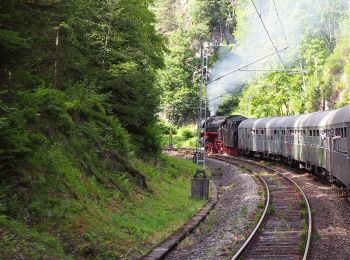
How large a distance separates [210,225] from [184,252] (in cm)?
333

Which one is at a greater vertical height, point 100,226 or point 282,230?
point 100,226

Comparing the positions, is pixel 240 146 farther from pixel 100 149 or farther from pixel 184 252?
pixel 184 252

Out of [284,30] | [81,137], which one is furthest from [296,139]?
[284,30]

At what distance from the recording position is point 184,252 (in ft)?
38.5

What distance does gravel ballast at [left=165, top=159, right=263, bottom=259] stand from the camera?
460 inches

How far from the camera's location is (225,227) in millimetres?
14484

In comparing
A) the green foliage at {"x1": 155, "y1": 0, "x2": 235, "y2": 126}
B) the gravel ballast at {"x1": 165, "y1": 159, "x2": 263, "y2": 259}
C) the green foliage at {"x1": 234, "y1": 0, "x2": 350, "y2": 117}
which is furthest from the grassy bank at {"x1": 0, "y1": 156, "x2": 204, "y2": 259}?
the green foliage at {"x1": 155, "y1": 0, "x2": 235, "y2": 126}

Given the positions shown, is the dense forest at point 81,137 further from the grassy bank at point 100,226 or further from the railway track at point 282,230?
the railway track at point 282,230

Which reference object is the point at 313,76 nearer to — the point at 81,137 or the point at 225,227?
the point at 81,137

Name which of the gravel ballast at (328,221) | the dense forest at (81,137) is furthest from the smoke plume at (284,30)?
the gravel ballast at (328,221)

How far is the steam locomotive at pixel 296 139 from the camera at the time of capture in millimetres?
18219

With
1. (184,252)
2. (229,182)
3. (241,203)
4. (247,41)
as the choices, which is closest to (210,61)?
(247,41)

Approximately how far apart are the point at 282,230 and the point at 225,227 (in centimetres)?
156

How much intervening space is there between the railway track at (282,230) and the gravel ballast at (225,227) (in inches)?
13.3
